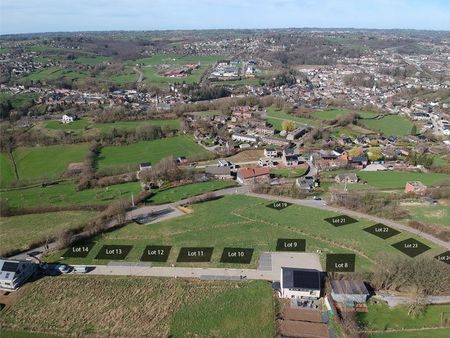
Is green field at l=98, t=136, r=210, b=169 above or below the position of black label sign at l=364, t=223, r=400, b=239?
above

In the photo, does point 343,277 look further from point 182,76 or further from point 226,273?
point 182,76

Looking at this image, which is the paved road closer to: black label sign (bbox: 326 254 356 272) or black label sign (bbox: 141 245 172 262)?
black label sign (bbox: 326 254 356 272)

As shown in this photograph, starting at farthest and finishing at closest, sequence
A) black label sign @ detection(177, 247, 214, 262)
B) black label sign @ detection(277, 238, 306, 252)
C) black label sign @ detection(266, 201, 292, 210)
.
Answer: black label sign @ detection(266, 201, 292, 210)
black label sign @ detection(277, 238, 306, 252)
black label sign @ detection(177, 247, 214, 262)

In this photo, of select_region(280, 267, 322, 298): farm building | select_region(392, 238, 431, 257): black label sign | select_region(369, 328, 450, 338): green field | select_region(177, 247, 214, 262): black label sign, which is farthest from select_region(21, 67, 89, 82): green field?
select_region(369, 328, 450, 338): green field

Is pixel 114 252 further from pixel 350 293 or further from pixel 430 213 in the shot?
pixel 430 213

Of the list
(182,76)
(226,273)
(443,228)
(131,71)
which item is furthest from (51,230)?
(131,71)
